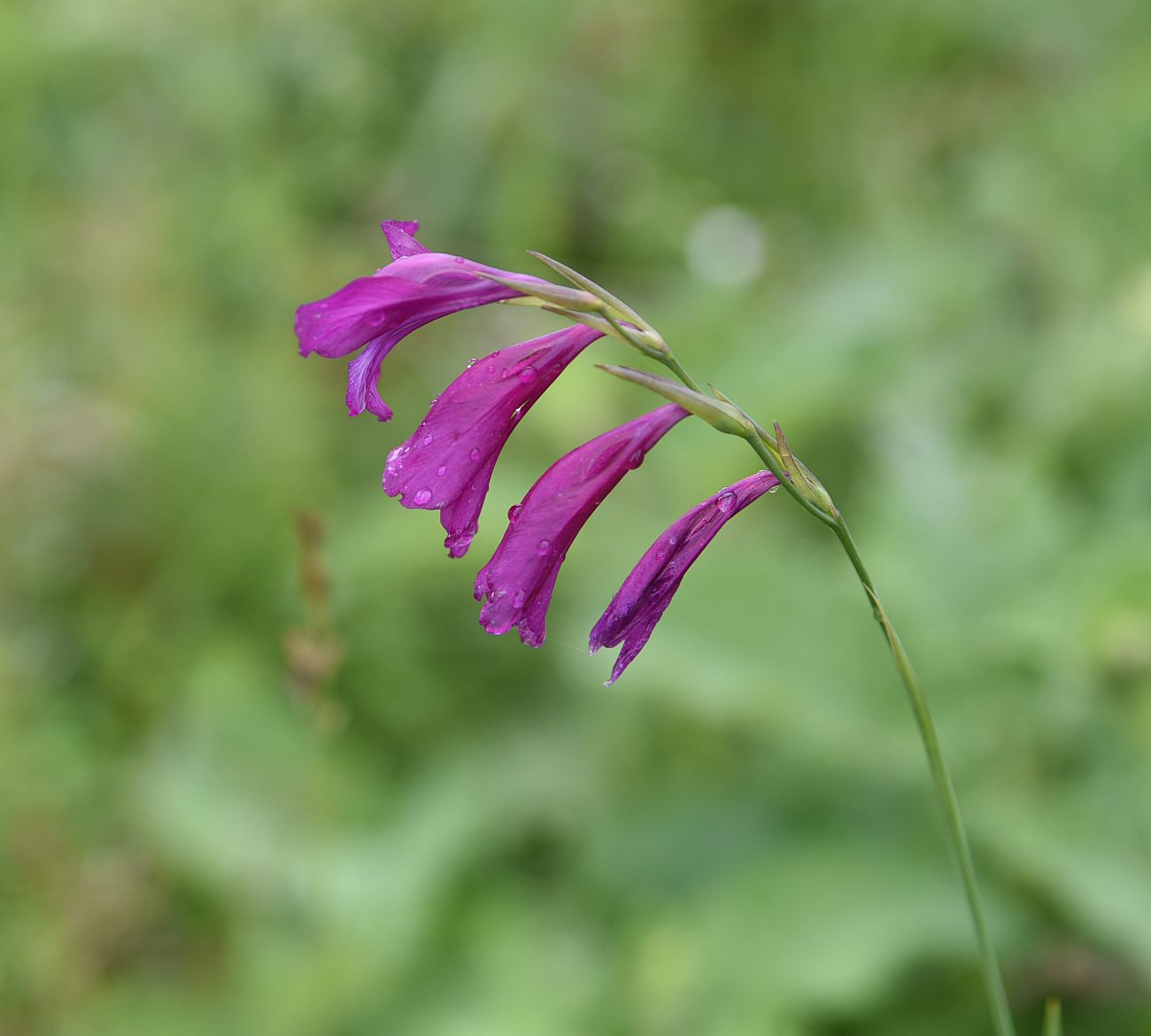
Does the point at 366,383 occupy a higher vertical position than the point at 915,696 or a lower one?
higher

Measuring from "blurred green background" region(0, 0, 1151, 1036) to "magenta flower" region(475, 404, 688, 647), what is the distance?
49 cm

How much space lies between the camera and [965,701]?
6.89 ft

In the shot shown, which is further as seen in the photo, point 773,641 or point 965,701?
point 773,641

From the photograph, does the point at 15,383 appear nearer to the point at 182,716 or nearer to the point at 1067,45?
the point at 182,716

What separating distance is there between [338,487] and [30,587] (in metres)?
0.74

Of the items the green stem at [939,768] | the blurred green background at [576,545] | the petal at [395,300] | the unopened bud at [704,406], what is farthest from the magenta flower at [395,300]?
the blurred green background at [576,545]

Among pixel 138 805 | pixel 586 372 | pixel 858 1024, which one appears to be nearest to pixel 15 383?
pixel 138 805

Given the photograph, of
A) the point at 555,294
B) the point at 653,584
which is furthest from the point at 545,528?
the point at 555,294

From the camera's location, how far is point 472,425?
898 millimetres

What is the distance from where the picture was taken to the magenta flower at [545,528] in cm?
90

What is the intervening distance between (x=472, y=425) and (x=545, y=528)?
3.4 inches

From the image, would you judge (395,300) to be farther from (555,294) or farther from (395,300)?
(555,294)

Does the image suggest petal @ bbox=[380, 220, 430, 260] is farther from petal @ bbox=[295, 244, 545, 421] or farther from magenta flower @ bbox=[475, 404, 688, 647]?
magenta flower @ bbox=[475, 404, 688, 647]

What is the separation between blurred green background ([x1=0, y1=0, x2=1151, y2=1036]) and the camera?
2.08 meters
